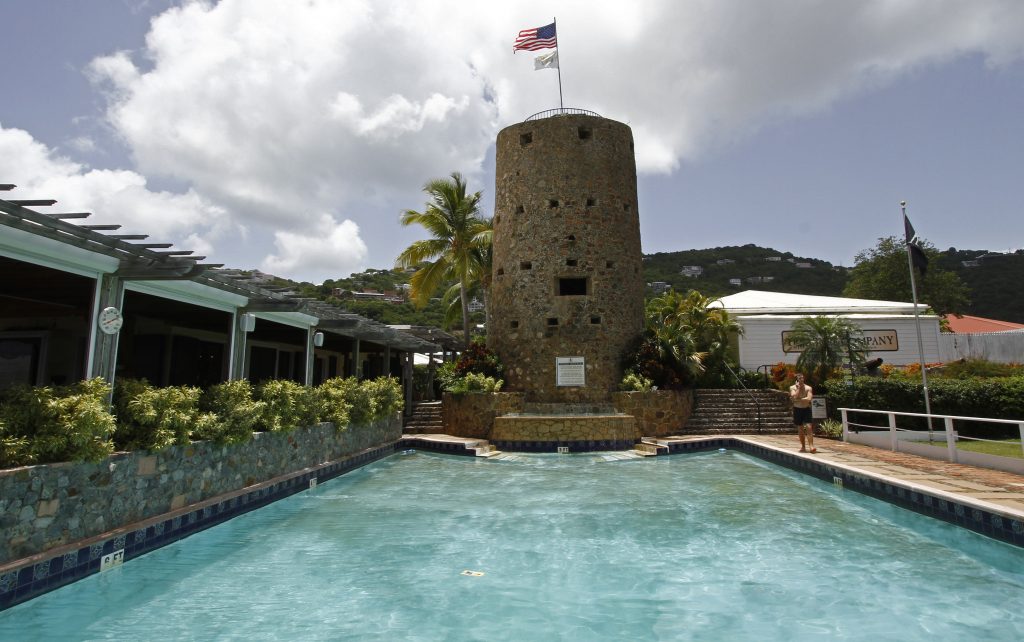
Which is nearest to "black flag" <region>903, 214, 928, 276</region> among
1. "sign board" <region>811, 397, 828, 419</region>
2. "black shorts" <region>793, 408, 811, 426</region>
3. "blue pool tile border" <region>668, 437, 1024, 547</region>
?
"sign board" <region>811, 397, 828, 419</region>

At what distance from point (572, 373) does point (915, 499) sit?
34.6 feet

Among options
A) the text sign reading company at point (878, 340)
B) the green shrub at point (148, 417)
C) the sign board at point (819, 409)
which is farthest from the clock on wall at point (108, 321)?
the text sign reading company at point (878, 340)

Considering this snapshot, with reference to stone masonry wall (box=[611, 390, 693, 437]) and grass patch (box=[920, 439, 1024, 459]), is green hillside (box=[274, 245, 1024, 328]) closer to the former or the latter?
stone masonry wall (box=[611, 390, 693, 437])

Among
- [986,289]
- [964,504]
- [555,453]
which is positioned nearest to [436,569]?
[964,504]

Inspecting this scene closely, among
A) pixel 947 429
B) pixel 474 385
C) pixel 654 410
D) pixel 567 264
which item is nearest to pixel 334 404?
pixel 474 385

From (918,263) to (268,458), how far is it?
1263cm

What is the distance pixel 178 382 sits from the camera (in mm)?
12227

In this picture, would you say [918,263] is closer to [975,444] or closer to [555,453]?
[975,444]

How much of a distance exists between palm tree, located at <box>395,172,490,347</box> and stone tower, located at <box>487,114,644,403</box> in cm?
270

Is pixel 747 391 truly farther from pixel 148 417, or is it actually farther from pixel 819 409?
pixel 148 417

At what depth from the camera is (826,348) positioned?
54.9ft

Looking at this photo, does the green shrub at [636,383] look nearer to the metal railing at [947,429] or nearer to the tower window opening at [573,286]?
the tower window opening at [573,286]

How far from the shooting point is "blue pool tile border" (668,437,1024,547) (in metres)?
5.34

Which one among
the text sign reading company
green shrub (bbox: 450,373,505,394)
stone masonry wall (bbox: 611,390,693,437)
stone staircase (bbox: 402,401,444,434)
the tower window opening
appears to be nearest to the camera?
stone masonry wall (bbox: 611,390,693,437)
